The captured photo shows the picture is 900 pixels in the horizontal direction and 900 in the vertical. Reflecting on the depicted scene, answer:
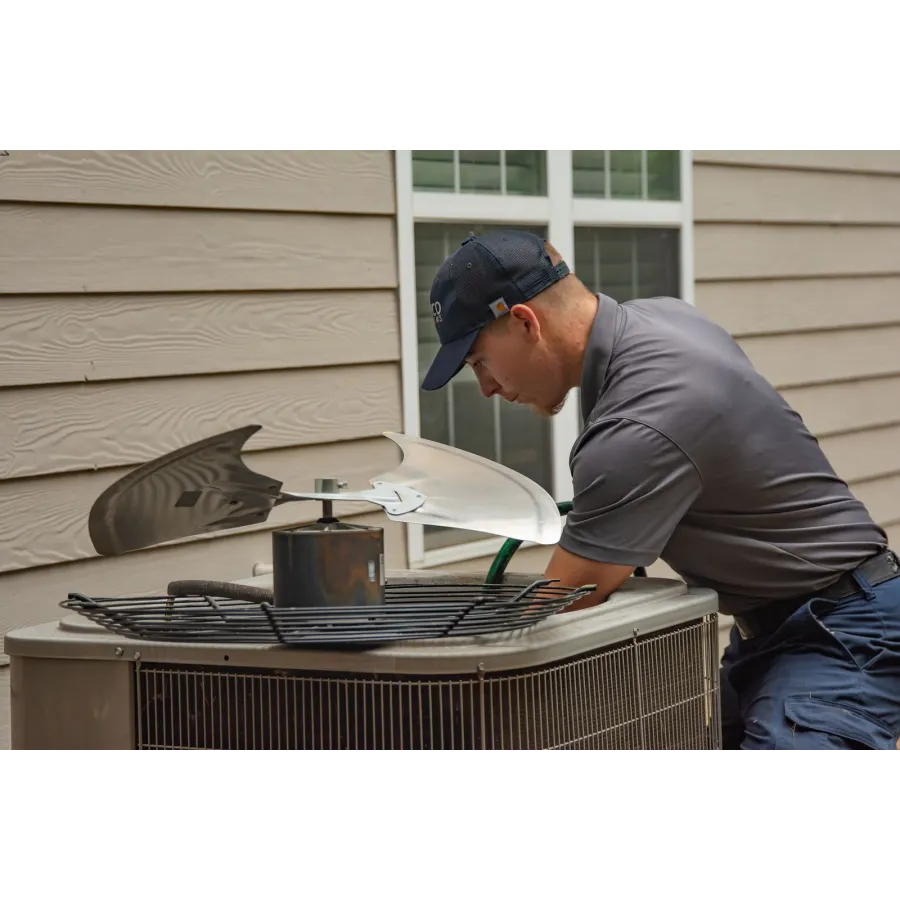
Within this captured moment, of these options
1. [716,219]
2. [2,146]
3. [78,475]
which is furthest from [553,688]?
[716,219]

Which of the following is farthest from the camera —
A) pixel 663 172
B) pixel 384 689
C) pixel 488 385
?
pixel 663 172

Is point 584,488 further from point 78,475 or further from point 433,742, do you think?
point 78,475

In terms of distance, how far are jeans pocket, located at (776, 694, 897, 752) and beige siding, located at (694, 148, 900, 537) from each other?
2492 millimetres

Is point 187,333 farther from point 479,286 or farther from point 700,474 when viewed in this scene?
point 700,474

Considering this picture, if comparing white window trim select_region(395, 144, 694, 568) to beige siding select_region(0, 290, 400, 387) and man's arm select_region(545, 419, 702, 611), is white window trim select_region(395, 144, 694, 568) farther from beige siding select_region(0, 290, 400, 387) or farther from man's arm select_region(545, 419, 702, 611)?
man's arm select_region(545, 419, 702, 611)

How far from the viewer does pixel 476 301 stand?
212 centimetres

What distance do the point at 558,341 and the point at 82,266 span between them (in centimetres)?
108

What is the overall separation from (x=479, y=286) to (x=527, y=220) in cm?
164

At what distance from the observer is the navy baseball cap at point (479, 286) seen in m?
2.11

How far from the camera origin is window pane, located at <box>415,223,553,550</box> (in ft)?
11.2

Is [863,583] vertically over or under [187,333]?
under

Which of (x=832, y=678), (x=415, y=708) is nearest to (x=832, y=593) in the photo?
(x=832, y=678)

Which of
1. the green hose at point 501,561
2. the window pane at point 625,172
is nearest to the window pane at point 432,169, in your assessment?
the window pane at point 625,172

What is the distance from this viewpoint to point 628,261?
4.08 m
